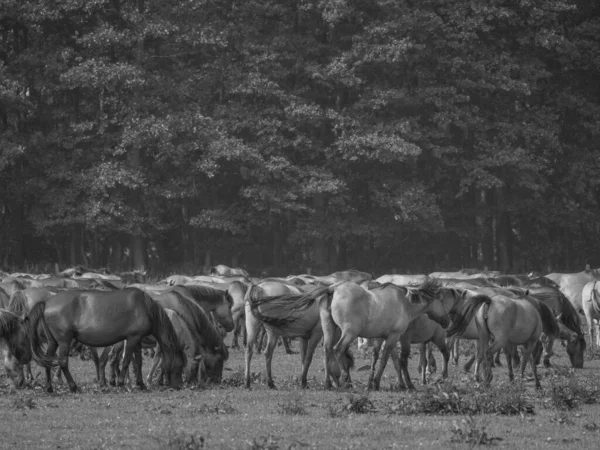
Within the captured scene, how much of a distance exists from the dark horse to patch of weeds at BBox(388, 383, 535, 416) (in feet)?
14.7

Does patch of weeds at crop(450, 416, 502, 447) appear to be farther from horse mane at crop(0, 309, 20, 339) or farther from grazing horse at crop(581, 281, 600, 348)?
grazing horse at crop(581, 281, 600, 348)

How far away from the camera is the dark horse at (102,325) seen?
747 inches

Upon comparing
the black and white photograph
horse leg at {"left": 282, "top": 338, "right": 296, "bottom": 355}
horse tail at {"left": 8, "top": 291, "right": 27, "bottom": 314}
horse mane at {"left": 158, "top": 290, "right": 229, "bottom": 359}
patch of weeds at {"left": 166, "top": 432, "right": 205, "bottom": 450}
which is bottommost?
horse leg at {"left": 282, "top": 338, "right": 296, "bottom": 355}

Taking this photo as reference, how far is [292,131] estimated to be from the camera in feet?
173

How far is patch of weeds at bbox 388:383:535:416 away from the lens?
1630 centimetres

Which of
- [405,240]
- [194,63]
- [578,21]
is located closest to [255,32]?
[194,63]

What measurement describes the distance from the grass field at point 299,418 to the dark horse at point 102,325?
49cm

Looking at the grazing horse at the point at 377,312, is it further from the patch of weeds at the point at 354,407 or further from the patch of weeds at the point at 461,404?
the patch of weeds at the point at 354,407

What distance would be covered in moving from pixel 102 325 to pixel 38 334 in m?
0.96

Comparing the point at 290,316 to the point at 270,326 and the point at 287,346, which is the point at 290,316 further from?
the point at 287,346

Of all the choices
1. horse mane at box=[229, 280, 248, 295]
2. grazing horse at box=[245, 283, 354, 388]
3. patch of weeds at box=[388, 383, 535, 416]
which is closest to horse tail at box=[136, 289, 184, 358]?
grazing horse at box=[245, 283, 354, 388]

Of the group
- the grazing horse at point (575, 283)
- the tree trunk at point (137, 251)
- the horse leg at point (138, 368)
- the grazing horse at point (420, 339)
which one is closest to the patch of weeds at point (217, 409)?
the horse leg at point (138, 368)

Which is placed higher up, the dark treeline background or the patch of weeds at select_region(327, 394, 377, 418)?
the dark treeline background

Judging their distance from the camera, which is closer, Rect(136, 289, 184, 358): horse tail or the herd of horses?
the herd of horses
